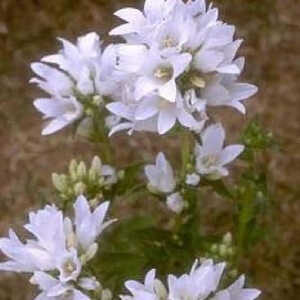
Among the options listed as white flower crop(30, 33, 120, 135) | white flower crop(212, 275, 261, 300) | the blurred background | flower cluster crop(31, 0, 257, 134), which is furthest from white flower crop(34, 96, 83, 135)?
the blurred background

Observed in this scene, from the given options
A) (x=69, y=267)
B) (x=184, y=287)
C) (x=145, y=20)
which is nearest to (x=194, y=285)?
(x=184, y=287)

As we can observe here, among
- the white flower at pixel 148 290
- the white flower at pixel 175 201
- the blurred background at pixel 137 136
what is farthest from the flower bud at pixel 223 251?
the blurred background at pixel 137 136

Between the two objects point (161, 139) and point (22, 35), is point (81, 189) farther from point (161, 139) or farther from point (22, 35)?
point (22, 35)

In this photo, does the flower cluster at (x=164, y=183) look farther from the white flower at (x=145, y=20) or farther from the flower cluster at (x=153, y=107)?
the white flower at (x=145, y=20)

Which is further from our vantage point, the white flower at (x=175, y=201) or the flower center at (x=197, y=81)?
the white flower at (x=175, y=201)

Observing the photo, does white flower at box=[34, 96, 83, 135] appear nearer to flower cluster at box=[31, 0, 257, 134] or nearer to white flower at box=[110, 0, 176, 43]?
flower cluster at box=[31, 0, 257, 134]

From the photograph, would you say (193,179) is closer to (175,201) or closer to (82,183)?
(175,201)
